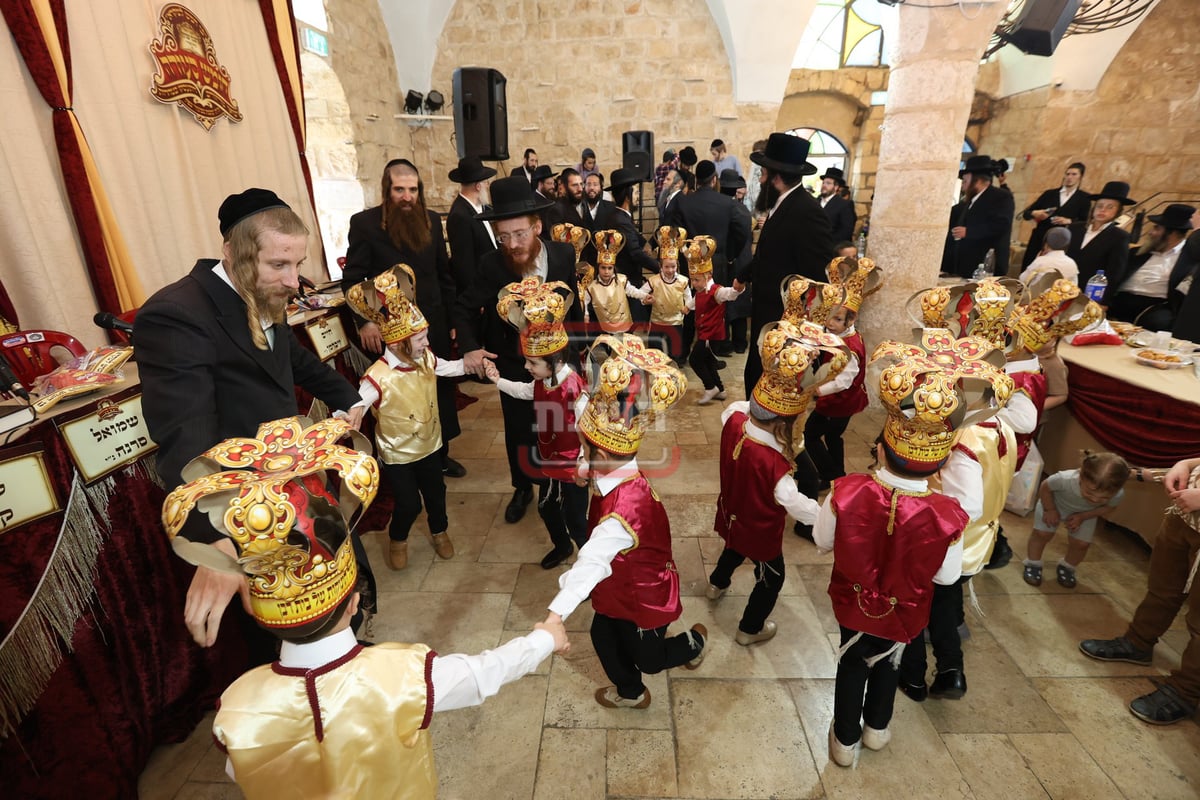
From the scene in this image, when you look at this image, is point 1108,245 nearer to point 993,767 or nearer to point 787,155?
point 787,155

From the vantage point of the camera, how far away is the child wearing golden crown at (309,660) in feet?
3.56

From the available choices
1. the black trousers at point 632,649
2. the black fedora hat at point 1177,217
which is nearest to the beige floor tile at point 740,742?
the black trousers at point 632,649

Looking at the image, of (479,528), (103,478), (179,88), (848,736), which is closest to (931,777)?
(848,736)

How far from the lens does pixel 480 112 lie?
267 inches

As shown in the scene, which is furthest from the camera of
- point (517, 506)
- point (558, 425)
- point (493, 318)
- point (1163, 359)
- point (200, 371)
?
point (517, 506)

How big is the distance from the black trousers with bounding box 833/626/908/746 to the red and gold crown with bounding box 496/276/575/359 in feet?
5.92

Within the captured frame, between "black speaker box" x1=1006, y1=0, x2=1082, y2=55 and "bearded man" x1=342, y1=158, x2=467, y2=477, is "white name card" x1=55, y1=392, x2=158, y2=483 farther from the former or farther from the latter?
"black speaker box" x1=1006, y1=0, x2=1082, y2=55

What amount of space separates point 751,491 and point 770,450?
0.21 metres

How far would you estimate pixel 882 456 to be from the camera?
1862mm

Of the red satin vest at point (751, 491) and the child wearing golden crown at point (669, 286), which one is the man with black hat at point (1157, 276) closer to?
the child wearing golden crown at point (669, 286)

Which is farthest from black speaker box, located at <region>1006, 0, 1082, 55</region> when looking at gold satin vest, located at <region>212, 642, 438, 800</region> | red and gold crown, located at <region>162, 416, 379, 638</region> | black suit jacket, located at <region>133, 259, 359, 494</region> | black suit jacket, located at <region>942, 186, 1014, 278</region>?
gold satin vest, located at <region>212, 642, 438, 800</region>

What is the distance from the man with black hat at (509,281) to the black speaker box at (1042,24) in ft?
19.4

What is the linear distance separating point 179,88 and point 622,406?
187 inches

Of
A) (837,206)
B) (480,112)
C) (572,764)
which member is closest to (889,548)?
(572,764)
